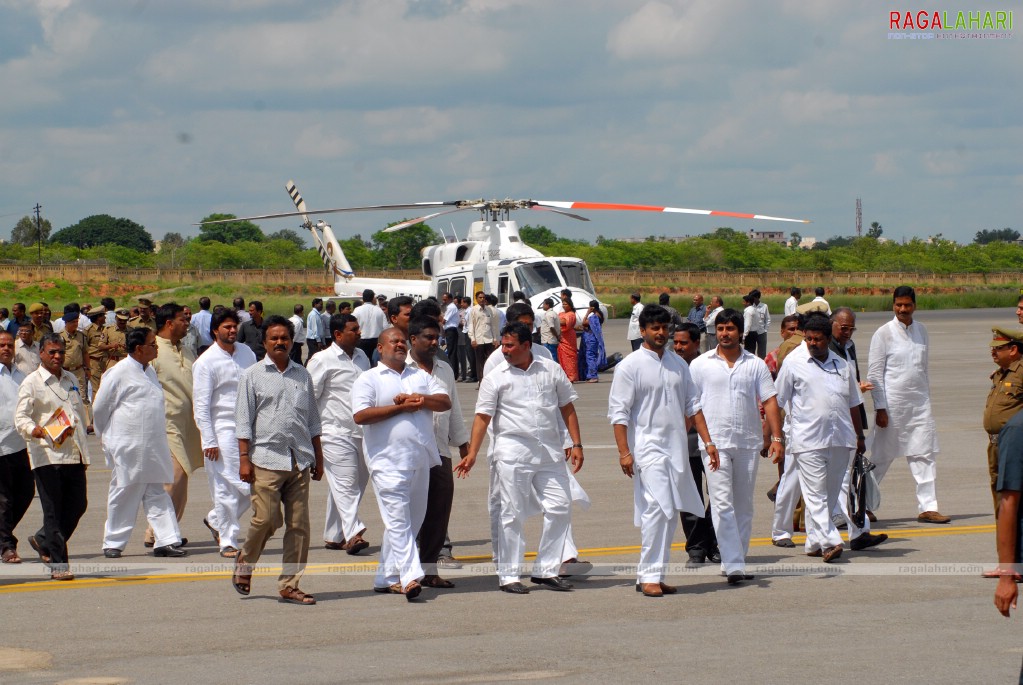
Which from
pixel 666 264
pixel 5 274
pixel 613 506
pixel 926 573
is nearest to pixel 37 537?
pixel 613 506

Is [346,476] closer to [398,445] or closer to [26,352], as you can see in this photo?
[398,445]

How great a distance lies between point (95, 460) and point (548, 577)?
367 inches

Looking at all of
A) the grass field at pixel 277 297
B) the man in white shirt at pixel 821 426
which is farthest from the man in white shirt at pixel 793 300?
the grass field at pixel 277 297

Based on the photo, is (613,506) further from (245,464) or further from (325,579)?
(245,464)

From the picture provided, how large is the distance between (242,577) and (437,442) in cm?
162

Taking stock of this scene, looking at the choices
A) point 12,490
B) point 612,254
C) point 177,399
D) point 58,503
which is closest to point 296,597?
point 58,503

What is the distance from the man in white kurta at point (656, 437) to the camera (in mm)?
8516

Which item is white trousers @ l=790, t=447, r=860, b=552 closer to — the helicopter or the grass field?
the helicopter

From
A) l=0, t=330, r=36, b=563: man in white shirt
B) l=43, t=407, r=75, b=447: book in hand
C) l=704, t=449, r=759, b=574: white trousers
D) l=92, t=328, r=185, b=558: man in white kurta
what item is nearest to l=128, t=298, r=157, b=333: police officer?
l=92, t=328, r=185, b=558: man in white kurta

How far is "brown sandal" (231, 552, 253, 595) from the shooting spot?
27.9 ft

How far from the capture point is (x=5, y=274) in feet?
274

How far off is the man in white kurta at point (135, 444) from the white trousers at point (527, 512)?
285cm

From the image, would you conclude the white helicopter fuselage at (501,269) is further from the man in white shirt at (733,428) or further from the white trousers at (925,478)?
the man in white shirt at (733,428)

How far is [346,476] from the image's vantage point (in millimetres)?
10047
